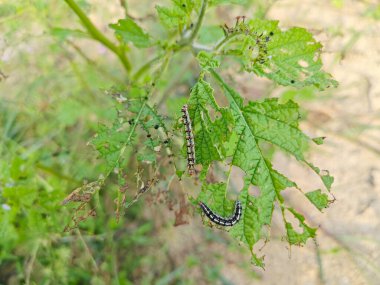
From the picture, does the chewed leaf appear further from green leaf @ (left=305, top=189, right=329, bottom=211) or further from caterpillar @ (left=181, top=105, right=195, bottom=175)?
green leaf @ (left=305, top=189, right=329, bottom=211)

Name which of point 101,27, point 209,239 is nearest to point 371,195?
point 209,239

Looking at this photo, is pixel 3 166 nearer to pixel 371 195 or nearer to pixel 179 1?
pixel 179 1

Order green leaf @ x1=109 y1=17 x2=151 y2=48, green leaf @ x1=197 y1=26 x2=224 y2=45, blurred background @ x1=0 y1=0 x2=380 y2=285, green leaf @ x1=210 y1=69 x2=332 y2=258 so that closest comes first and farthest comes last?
green leaf @ x1=210 y1=69 x2=332 y2=258 → green leaf @ x1=109 y1=17 x2=151 y2=48 → green leaf @ x1=197 y1=26 x2=224 y2=45 → blurred background @ x1=0 y1=0 x2=380 y2=285

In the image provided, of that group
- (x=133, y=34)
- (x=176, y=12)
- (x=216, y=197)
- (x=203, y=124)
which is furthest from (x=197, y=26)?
(x=216, y=197)

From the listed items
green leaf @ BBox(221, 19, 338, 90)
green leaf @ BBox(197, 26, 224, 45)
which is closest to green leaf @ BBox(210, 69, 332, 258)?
green leaf @ BBox(221, 19, 338, 90)

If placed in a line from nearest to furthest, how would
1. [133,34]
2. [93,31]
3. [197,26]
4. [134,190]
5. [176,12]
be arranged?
[176,12]
[197,26]
[133,34]
[93,31]
[134,190]

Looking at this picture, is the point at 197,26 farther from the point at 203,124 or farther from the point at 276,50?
the point at 203,124

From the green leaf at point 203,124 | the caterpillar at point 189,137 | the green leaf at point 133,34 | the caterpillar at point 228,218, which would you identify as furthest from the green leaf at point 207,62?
the caterpillar at point 228,218

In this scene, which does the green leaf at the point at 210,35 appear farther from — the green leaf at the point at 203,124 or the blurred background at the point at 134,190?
the green leaf at the point at 203,124
